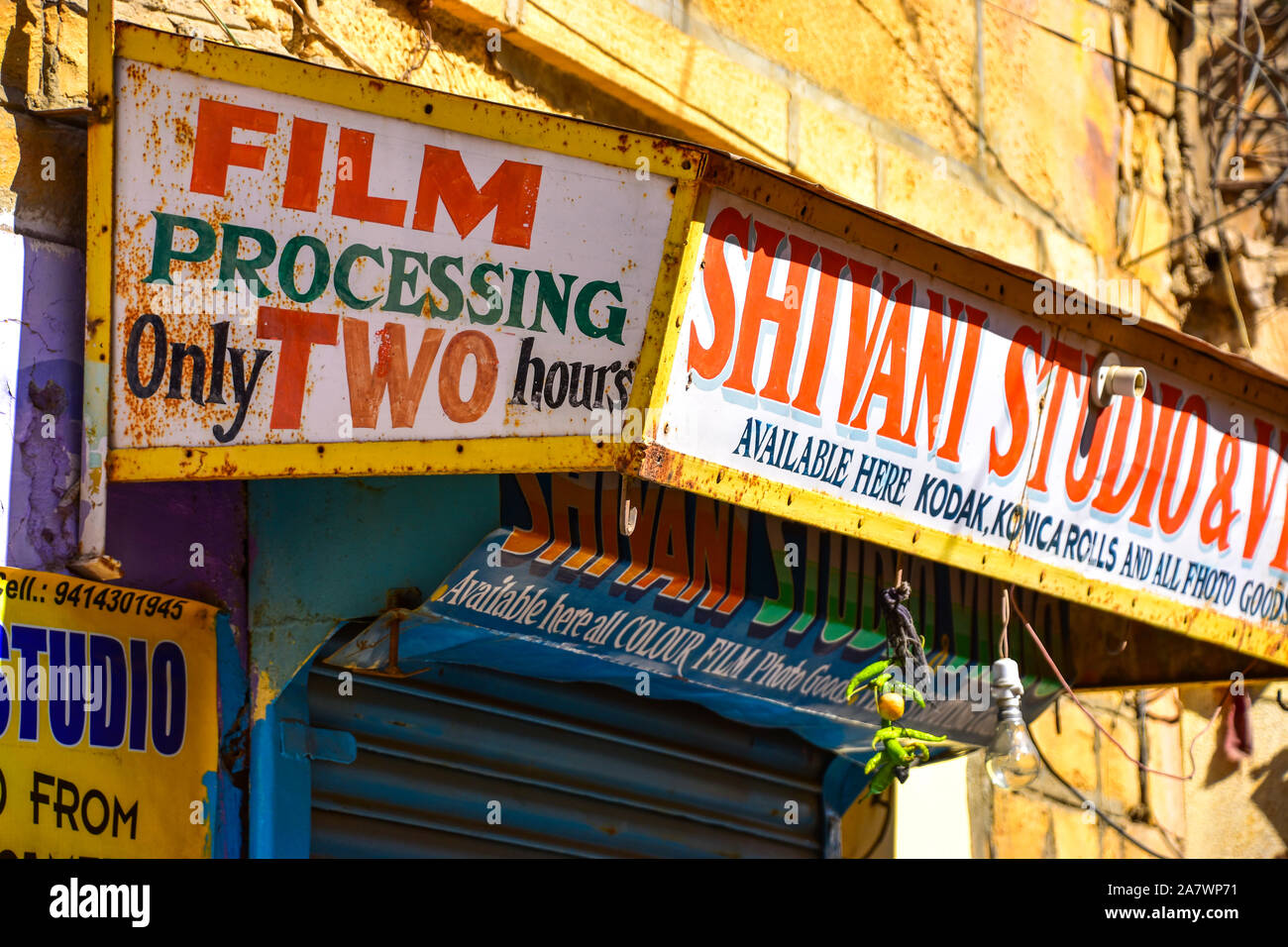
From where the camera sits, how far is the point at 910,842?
590cm

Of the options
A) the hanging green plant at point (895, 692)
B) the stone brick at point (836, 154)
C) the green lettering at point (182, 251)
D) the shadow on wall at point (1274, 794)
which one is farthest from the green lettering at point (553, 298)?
the shadow on wall at point (1274, 794)

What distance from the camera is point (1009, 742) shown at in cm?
394

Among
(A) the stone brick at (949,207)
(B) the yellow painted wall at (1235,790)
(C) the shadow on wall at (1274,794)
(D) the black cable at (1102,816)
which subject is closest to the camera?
(A) the stone brick at (949,207)

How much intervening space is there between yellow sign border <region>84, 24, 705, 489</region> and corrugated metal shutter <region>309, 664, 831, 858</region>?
0.97 m

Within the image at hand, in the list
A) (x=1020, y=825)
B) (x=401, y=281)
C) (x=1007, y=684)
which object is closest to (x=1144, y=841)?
(x=1020, y=825)

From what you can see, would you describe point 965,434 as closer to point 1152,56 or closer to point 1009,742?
point 1009,742

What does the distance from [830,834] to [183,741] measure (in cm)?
288

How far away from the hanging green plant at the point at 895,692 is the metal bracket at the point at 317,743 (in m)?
1.37

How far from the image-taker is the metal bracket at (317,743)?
3779 millimetres

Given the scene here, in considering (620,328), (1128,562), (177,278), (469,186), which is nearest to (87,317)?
(177,278)

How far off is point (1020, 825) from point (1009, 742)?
262 centimetres

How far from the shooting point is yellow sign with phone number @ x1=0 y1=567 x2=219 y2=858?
3.14 meters

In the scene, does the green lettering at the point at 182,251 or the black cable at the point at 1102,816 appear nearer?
the green lettering at the point at 182,251

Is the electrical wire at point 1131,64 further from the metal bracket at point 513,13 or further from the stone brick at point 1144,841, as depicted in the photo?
the stone brick at point 1144,841
